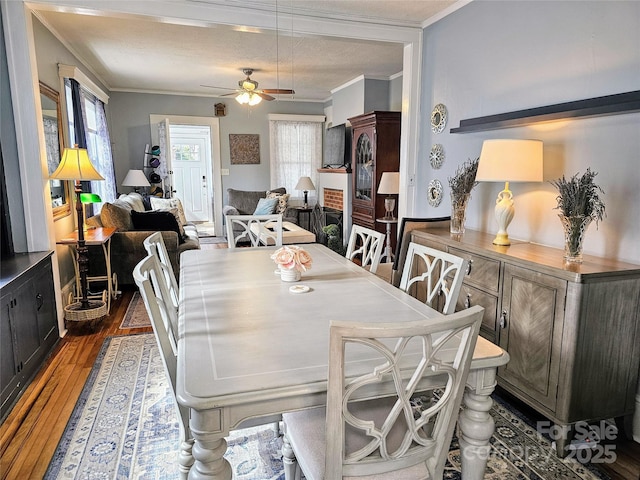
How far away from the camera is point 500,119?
278 centimetres

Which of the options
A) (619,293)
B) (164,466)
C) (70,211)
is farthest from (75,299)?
(619,293)

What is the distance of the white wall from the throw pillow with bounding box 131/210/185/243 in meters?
2.79

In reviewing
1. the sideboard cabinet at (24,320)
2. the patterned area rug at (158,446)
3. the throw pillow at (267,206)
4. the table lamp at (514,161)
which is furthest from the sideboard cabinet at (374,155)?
the sideboard cabinet at (24,320)

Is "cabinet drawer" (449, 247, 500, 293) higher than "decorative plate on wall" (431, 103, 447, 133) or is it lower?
lower

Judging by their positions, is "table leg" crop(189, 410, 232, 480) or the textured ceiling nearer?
"table leg" crop(189, 410, 232, 480)

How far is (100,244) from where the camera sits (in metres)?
3.87

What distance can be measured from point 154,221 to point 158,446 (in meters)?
2.97

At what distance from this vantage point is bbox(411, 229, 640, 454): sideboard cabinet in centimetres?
186

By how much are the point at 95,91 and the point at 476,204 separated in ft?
16.9

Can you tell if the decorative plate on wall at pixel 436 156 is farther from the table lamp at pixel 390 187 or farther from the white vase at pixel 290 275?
the white vase at pixel 290 275

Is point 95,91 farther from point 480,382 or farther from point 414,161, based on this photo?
point 480,382

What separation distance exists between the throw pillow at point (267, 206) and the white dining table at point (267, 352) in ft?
15.3

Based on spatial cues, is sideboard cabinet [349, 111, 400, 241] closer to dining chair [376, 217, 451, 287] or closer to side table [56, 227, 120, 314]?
dining chair [376, 217, 451, 287]

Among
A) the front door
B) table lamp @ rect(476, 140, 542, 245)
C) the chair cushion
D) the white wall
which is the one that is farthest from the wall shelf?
the front door
